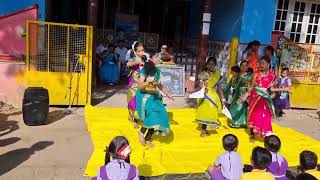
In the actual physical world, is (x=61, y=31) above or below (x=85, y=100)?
above

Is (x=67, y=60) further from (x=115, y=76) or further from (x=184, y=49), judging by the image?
(x=184, y=49)

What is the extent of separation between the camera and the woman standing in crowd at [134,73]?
7000 mm

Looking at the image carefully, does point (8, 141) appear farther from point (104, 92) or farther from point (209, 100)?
point (104, 92)

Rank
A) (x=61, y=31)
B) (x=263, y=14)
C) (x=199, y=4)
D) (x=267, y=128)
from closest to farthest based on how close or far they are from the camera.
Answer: (x=267, y=128), (x=61, y=31), (x=263, y=14), (x=199, y=4)

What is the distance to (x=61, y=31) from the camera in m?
8.22

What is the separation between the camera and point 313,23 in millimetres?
14336

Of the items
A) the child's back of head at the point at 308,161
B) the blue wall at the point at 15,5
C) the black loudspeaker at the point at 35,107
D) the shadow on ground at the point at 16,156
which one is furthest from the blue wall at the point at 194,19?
the child's back of head at the point at 308,161

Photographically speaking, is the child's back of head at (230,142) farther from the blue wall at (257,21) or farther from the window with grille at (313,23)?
the window with grille at (313,23)

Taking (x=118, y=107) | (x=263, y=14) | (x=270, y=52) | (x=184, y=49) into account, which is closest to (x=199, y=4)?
(x=184, y=49)

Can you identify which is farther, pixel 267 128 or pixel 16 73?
pixel 16 73

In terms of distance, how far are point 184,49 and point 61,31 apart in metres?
→ 7.42

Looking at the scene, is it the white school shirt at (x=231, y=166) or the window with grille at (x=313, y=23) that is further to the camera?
the window with grille at (x=313, y=23)

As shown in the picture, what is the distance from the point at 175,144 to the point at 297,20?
9.45 metres

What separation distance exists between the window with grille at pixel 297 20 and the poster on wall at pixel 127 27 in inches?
214
